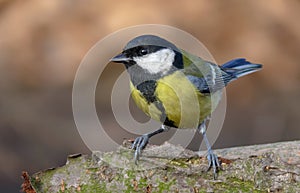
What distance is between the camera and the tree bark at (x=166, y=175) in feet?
5.64

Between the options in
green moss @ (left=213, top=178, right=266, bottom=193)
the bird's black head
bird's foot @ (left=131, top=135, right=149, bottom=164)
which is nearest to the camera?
green moss @ (left=213, top=178, right=266, bottom=193)

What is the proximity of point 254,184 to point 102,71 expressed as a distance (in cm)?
241

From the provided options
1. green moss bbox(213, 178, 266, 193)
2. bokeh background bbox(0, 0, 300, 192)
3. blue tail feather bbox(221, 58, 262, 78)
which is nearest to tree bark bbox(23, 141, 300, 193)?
green moss bbox(213, 178, 266, 193)

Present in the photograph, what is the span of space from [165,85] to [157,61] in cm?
8

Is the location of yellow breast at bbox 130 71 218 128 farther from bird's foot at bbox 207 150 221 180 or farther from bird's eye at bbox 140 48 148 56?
bird's foot at bbox 207 150 221 180

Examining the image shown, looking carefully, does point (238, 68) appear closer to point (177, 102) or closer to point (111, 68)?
point (177, 102)

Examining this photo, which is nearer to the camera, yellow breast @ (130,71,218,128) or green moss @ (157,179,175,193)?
green moss @ (157,179,175,193)

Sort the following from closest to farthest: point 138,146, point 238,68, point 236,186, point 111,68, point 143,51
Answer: point 236,186
point 138,146
point 143,51
point 238,68
point 111,68

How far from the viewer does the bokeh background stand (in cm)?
387

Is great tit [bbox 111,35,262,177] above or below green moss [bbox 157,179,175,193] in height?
above

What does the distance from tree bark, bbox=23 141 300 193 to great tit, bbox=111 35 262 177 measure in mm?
135

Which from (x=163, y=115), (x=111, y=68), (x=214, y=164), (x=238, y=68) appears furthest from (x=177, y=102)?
(x=111, y=68)

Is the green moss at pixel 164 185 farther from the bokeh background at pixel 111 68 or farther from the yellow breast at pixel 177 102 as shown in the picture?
the bokeh background at pixel 111 68

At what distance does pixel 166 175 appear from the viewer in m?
1.75
